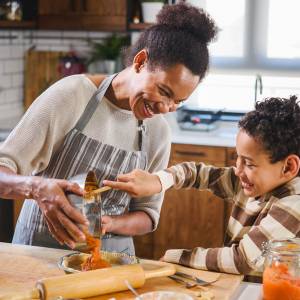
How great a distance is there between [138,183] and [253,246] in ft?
1.22

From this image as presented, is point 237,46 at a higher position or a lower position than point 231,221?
higher

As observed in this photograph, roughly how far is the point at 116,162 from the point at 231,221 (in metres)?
0.41

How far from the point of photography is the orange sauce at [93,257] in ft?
5.21

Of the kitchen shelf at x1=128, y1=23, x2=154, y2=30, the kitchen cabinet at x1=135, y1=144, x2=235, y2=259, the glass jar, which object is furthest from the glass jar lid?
the kitchen shelf at x1=128, y1=23, x2=154, y2=30

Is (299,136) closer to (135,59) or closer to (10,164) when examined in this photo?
(135,59)

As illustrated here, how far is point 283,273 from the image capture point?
141 centimetres

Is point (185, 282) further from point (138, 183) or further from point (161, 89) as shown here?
point (161, 89)

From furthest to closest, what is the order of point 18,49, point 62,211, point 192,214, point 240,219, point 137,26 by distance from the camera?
point 18,49, point 137,26, point 192,214, point 240,219, point 62,211

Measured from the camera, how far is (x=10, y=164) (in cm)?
183

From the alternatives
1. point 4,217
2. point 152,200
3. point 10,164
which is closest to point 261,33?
point 4,217

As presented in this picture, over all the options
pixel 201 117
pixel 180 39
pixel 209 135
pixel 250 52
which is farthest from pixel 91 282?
pixel 250 52

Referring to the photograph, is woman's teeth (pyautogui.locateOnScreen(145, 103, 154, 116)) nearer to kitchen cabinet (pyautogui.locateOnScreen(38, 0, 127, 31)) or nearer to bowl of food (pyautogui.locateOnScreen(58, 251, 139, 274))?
bowl of food (pyautogui.locateOnScreen(58, 251, 139, 274))

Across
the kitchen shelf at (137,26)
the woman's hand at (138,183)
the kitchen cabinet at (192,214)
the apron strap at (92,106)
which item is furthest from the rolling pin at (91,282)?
the kitchen shelf at (137,26)

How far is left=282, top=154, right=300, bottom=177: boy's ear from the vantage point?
1796mm
